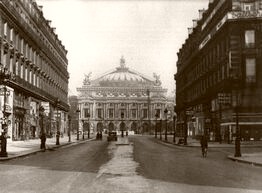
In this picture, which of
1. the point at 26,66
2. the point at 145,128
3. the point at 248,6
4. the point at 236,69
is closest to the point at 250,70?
the point at 236,69

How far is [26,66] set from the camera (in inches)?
2336

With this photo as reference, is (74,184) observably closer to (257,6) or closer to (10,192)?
(10,192)

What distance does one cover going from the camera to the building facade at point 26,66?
4838cm

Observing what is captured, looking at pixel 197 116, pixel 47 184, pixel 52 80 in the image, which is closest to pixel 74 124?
pixel 52 80

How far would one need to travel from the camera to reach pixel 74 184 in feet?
46.7

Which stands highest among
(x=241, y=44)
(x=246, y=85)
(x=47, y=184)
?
(x=241, y=44)

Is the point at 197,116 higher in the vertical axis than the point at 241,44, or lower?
lower

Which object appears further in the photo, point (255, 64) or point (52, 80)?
point (52, 80)

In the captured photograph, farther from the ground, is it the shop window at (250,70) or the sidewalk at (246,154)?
the shop window at (250,70)

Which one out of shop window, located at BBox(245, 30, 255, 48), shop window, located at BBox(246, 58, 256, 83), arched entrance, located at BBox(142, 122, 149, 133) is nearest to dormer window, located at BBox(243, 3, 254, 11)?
shop window, located at BBox(245, 30, 255, 48)

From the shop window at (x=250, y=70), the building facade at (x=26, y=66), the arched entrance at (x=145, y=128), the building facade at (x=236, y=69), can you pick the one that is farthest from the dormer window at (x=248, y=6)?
the arched entrance at (x=145, y=128)

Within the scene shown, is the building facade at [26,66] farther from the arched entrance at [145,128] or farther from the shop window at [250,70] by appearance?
the arched entrance at [145,128]

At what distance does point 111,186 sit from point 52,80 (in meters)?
69.9

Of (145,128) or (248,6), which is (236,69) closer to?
(248,6)
